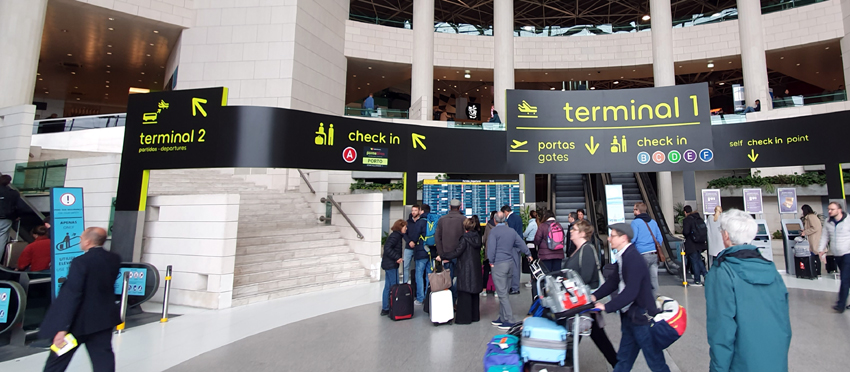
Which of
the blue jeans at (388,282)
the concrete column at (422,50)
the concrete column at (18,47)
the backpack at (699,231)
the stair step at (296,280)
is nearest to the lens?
the blue jeans at (388,282)

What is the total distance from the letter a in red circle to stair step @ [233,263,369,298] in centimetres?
249

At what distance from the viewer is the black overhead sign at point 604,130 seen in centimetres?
758

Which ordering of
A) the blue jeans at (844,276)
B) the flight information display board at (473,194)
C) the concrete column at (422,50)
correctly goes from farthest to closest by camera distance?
the concrete column at (422,50)
the flight information display board at (473,194)
the blue jeans at (844,276)

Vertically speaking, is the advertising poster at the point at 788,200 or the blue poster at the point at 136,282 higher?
the advertising poster at the point at 788,200

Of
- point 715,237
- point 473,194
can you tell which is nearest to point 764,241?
point 715,237

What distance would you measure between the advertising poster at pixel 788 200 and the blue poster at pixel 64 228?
1427 centimetres

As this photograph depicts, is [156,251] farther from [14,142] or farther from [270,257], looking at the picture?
[14,142]

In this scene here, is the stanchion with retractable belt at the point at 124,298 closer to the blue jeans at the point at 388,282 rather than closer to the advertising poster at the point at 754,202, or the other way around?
the blue jeans at the point at 388,282

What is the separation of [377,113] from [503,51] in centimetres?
654

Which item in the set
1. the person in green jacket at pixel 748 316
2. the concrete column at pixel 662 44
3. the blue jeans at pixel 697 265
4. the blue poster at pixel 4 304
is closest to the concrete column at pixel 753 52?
the concrete column at pixel 662 44

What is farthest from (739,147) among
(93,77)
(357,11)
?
(93,77)

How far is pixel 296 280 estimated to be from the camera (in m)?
7.43

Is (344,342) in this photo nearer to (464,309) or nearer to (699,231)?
(464,309)

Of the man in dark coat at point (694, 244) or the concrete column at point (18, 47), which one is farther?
the concrete column at point (18, 47)
